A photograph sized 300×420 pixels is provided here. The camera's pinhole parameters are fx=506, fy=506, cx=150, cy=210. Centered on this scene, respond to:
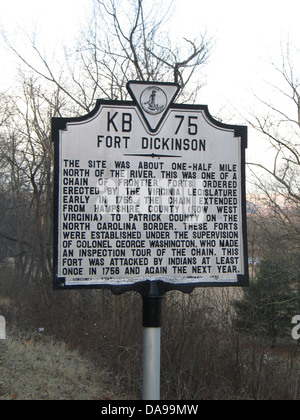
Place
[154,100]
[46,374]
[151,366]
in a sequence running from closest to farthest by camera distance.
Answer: [151,366], [154,100], [46,374]

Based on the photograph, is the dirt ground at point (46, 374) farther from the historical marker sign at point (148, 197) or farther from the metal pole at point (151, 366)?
the historical marker sign at point (148, 197)

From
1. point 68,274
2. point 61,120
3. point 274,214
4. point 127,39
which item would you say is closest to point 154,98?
point 61,120

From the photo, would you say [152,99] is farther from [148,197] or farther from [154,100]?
[148,197]

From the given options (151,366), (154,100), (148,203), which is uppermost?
(154,100)

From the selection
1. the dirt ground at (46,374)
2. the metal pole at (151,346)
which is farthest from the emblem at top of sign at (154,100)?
the dirt ground at (46,374)

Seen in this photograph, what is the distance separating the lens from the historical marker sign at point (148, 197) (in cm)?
383

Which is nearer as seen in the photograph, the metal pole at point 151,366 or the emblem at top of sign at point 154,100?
the metal pole at point 151,366

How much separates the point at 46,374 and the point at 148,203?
14.5ft

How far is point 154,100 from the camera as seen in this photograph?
4.04 metres

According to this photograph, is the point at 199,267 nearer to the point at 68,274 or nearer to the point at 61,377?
the point at 68,274

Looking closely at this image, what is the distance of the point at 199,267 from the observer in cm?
397

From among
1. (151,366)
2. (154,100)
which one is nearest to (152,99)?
(154,100)

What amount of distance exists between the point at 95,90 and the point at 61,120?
11.6m
